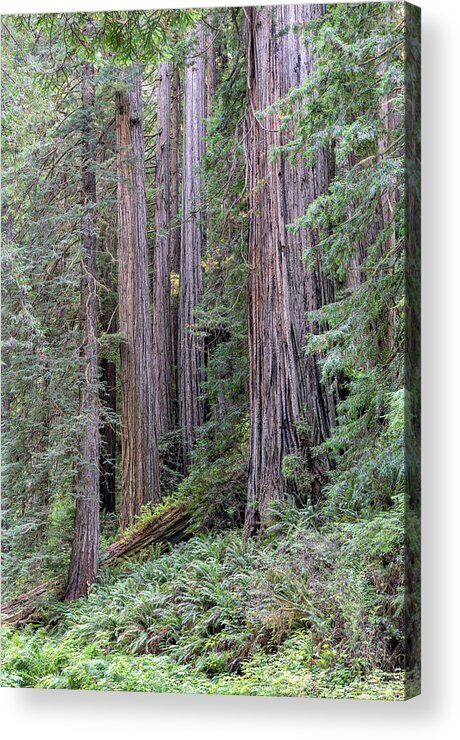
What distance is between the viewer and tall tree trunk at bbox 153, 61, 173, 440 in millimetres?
5637

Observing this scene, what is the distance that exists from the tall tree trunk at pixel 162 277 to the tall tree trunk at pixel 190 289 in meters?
0.09

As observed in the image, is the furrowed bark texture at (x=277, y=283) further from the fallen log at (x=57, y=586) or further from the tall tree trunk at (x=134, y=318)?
the tall tree trunk at (x=134, y=318)

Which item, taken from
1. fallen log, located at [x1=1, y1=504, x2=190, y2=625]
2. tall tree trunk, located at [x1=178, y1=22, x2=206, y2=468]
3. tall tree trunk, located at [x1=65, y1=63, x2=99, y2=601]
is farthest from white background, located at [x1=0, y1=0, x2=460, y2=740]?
tall tree trunk, located at [x1=178, y1=22, x2=206, y2=468]

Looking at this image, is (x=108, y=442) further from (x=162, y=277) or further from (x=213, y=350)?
(x=162, y=277)

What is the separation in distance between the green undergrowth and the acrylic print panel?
0.01 m

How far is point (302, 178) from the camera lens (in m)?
5.27

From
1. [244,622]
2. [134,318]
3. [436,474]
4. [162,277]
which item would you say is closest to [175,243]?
[162,277]

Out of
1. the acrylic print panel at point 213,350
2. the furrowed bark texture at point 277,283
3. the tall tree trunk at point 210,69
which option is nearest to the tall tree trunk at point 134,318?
the acrylic print panel at point 213,350

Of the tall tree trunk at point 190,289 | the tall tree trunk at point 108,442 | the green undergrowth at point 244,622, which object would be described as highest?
the tall tree trunk at point 190,289

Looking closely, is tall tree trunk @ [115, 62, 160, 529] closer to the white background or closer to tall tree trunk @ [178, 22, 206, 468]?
tall tree trunk @ [178, 22, 206, 468]

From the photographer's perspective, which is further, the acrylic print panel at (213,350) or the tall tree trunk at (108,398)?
the tall tree trunk at (108,398)

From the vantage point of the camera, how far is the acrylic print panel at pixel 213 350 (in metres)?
4.87

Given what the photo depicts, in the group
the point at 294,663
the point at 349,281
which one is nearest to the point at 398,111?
the point at 349,281

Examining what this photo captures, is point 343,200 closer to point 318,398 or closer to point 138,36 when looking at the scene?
point 318,398
